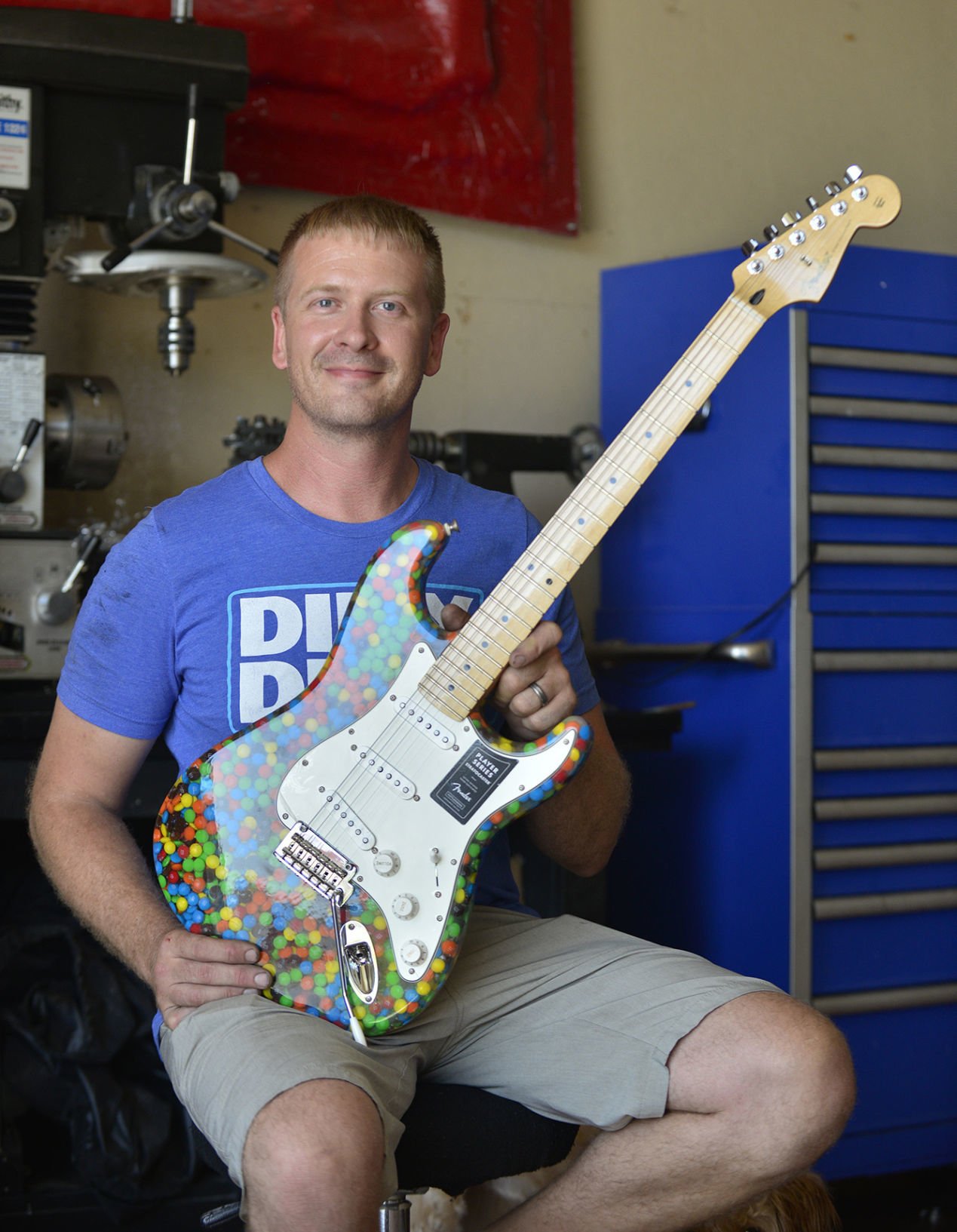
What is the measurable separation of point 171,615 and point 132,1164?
88 centimetres

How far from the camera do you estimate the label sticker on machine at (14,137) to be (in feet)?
5.86

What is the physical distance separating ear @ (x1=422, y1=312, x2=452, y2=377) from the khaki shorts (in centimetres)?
60

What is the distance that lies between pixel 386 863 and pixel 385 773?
0.08 metres

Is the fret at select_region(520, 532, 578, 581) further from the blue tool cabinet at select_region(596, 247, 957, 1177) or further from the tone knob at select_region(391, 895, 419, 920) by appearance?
the blue tool cabinet at select_region(596, 247, 957, 1177)

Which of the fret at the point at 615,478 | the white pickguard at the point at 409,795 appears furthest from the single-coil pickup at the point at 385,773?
the fret at the point at 615,478

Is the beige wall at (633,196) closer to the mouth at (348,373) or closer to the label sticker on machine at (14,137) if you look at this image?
the label sticker on machine at (14,137)

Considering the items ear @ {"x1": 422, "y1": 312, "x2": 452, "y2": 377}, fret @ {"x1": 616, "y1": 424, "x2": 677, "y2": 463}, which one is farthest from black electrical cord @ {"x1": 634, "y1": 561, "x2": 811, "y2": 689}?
fret @ {"x1": 616, "y1": 424, "x2": 677, "y2": 463}

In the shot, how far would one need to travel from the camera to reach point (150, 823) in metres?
1.99

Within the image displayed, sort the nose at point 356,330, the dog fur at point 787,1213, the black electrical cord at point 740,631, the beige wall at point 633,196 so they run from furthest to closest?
the beige wall at point 633,196 < the black electrical cord at point 740,631 < the dog fur at point 787,1213 < the nose at point 356,330

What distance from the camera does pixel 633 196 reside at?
2.69 metres

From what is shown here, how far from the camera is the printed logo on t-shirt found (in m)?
1.29

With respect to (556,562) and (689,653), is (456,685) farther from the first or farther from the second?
(689,653)

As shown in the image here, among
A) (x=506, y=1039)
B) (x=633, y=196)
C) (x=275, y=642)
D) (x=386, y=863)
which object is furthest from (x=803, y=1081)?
(x=633, y=196)

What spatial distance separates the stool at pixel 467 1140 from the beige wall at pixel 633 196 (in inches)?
53.2
